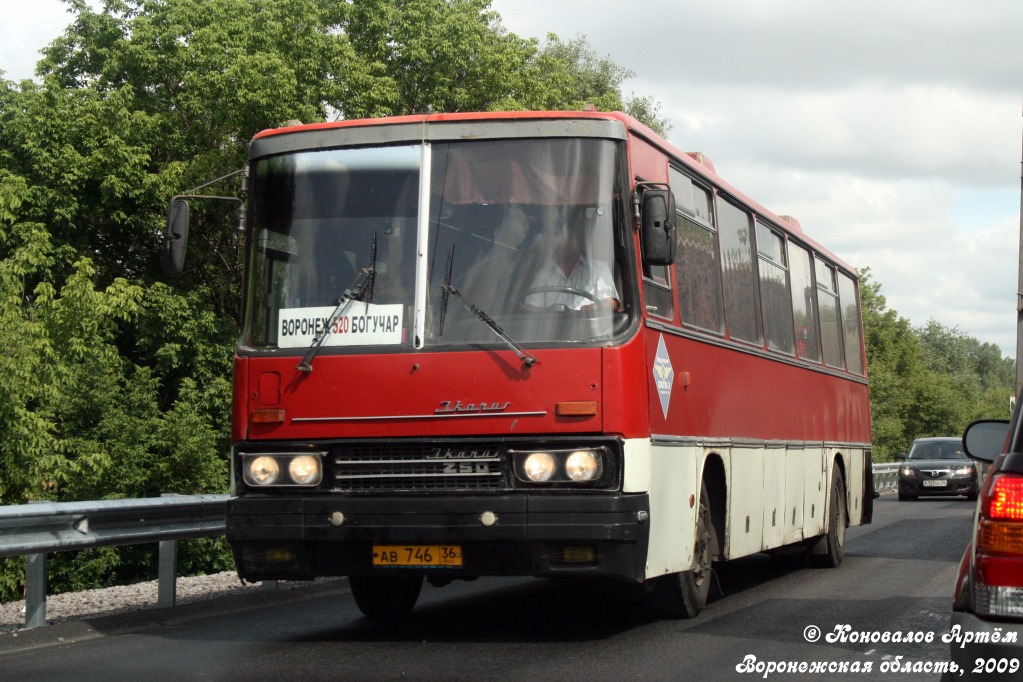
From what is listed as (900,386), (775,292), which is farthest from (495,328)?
(900,386)

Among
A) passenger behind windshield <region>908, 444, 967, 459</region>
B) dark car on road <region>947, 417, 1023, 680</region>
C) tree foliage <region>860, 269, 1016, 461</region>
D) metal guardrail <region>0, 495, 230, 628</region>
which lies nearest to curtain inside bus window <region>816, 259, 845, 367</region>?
metal guardrail <region>0, 495, 230, 628</region>

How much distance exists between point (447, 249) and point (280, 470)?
1.71 meters

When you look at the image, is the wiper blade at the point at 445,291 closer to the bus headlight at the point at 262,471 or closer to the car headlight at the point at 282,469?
the car headlight at the point at 282,469

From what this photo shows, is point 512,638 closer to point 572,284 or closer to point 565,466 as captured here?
point 565,466

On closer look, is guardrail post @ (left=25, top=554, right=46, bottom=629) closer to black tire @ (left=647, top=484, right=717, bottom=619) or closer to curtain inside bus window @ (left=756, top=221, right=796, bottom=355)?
black tire @ (left=647, top=484, right=717, bottom=619)

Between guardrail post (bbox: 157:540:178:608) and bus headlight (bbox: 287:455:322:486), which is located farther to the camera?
guardrail post (bbox: 157:540:178:608)

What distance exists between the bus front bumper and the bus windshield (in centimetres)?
98

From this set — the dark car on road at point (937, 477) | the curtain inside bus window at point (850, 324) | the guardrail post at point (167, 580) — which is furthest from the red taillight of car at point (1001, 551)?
the dark car on road at point (937, 477)

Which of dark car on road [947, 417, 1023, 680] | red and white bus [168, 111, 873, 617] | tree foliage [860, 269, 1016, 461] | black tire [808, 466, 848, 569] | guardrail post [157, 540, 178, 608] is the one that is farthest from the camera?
tree foliage [860, 269, 1016, 461]

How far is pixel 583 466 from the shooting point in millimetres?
8641

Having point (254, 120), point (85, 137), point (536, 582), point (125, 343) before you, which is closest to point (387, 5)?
point (254, 120)

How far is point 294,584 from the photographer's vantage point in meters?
13.1

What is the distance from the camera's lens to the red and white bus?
8.67 meters

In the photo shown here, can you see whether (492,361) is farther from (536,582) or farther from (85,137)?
(85,137)
